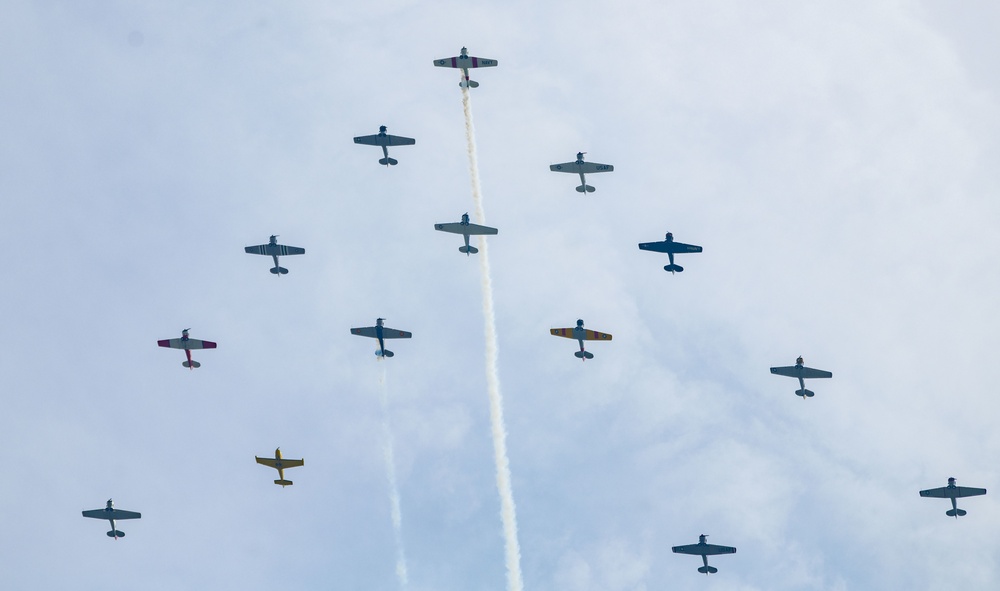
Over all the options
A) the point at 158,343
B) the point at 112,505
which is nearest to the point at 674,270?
the point at 158,343

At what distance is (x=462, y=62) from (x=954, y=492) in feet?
190

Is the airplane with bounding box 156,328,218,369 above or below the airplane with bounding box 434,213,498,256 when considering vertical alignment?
below

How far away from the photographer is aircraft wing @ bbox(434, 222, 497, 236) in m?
123

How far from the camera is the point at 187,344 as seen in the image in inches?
5059

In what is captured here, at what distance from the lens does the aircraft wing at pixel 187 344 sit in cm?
12794

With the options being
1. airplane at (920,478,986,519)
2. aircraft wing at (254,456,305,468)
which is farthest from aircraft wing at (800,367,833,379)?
aircraft wing at (254,456,305,468)

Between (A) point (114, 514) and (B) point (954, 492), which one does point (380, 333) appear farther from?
(B) point (954, 492)

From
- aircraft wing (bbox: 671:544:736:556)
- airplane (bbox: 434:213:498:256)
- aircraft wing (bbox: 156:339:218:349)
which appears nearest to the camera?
airplane (bbox: 434:213:498:256)

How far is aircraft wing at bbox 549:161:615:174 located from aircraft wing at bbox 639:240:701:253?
877 cm

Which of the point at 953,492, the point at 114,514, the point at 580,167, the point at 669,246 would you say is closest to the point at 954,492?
the point at 953,492

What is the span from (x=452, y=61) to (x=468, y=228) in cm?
1547

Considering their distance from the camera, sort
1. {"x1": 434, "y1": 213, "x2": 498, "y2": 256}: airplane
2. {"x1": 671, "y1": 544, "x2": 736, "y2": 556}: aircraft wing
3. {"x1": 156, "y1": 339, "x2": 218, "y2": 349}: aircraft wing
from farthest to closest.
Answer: {"x1": 671, "y1": 544, "x2": 736, "y2": 556}: aircraft wing → {"x1": 156, "y1": 339, "x2": 218, "y2": 349}: aircraft wing → {"x1": 434, "y1": 213, "x2": 498, "y2": 256}: airplane

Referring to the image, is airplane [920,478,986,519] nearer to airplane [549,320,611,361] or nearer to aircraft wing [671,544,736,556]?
aircraft wing [671,544,736,556]

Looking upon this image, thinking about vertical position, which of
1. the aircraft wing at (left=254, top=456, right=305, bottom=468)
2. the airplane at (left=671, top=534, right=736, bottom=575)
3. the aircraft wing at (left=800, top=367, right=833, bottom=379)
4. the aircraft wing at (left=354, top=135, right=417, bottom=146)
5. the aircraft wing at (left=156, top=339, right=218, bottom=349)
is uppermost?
the aircraft wing at (left=354, top=135, right=417, bottom=146)
